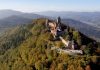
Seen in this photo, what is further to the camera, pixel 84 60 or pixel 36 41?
pixel 36 41

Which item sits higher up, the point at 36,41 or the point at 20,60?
the point at 36,41

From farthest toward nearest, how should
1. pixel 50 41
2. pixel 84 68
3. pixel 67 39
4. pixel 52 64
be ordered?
pixel 50 41 → pixel 67 39 → pixel 52 64 → pixel 84 68

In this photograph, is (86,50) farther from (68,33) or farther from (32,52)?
(32,52)

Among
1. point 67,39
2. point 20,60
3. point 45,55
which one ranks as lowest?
point 20,60

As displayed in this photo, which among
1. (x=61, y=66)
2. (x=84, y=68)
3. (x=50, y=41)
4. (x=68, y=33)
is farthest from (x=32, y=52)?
(x=84, y=68)

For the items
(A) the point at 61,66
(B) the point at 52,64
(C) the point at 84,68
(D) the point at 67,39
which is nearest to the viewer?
(C) the point at 84,68

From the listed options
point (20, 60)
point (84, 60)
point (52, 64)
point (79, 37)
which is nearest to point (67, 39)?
point (79, 37)

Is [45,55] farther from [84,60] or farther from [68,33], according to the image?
[84,60]
